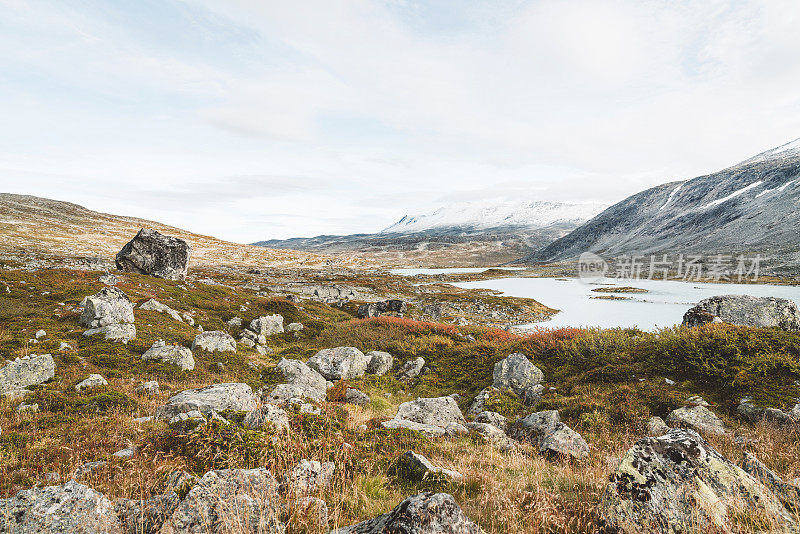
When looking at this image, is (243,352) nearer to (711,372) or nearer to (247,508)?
(247,508)

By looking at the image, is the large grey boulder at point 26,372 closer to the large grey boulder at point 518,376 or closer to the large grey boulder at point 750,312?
the large grey boulder at point 518,376

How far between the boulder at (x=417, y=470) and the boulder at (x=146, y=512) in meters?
3.88

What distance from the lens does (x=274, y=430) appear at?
7.45 m

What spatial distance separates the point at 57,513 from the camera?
172 inches


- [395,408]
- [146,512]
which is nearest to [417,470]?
[146,512]

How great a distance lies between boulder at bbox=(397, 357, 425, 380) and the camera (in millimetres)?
17609

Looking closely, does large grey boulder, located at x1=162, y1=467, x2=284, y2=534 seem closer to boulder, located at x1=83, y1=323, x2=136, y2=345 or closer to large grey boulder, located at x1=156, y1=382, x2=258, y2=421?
large grey boulder, located at x1=156, y1=382, x2=258, y2=421

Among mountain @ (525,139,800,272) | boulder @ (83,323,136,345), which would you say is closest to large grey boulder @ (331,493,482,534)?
boulder @ (83,323,136,345)

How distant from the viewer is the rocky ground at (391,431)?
4809 mm

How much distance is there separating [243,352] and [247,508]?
51.3 feet

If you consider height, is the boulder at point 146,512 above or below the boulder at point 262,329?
above

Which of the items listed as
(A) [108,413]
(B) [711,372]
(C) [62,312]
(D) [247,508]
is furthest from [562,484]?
(C) [62,312]

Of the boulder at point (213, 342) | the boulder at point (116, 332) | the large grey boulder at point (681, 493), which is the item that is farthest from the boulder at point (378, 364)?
the large grey boulder at point (681, 493)

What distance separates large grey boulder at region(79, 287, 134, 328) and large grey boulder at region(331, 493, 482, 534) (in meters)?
18.2
